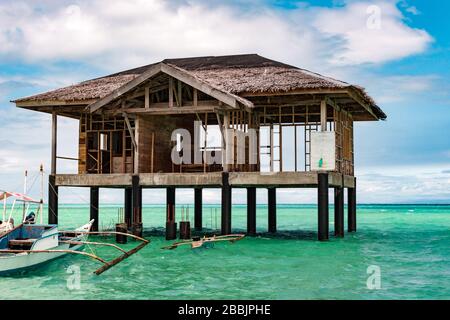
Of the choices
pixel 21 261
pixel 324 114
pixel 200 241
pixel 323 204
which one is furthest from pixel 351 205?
pixel 21 261

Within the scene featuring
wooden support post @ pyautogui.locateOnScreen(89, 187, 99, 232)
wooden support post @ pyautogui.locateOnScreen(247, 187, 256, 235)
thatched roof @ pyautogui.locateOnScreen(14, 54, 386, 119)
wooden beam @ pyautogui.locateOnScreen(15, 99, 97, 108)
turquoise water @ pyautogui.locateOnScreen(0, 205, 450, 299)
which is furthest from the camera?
wooden support post @ pyautogui.locateOnScreen(89, 187, 99, 232)

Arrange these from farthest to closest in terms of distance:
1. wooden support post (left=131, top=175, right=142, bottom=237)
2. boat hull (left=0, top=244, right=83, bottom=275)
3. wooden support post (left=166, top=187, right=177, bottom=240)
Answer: wooden support post (left=166, top=187, right=177, bottom=240)
wooden support post (left=131, top=175, right=142, bottom=237)
boat hull (left=0, top=244, right=83, bottom=275)

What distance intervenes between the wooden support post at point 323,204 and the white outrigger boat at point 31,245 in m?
6.95

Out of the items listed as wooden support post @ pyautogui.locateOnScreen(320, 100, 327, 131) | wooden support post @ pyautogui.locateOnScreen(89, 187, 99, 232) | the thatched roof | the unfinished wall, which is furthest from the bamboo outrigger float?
wooden support post @ pyautogui.locateOnScreen(89, 187, 99, 232)

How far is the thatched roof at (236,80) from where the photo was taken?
23.9 metres

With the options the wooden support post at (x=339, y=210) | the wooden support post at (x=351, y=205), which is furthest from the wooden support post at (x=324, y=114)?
the wooden support post at (x=351, y=205)

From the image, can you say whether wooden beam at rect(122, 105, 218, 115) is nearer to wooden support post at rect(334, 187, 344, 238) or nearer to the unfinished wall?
the unfinished wall

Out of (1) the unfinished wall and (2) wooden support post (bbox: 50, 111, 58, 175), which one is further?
(2) wooden support post (bbox: 50, 111, 58, 175)

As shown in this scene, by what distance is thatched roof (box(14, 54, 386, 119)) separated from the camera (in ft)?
78.3

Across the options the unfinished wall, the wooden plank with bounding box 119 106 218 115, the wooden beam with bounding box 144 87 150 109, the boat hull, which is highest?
the wooden beam with bounding box 144 87 150 109

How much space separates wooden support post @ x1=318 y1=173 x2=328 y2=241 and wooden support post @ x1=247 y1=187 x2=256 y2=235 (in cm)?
638

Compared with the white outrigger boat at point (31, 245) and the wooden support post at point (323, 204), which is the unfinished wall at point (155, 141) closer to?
the white outrigger boat at point (31, 245)
